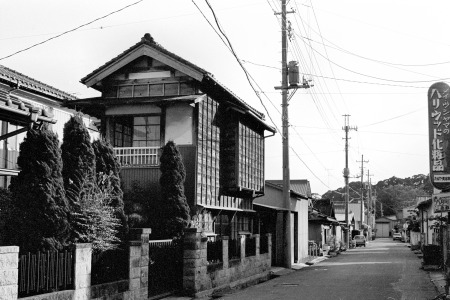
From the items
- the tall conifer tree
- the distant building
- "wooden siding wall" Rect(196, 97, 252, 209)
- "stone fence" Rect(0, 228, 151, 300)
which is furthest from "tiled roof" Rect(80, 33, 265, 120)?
"stone fence" Rect(0, 228, 151, 300)

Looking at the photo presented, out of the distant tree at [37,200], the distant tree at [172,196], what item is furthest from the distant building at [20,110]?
the distant tree at [172,196]

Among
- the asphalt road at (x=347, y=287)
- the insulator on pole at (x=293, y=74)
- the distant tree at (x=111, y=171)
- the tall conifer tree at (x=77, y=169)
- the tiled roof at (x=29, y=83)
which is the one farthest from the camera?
the insulator on pole at (x=293, y=74)

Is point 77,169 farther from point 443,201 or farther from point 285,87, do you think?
point 285,87

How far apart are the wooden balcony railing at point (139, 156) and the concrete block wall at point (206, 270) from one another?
13.2 ft

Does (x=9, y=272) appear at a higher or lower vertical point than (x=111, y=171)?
lower

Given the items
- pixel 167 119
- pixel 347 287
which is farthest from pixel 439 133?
pixel 167 119

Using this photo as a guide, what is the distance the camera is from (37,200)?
440 inches

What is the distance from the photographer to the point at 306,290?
1888 cm

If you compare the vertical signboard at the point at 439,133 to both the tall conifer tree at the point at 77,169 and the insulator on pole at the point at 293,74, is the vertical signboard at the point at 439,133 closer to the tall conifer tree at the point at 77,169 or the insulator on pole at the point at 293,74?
the insulator on pole at the point at 293,74

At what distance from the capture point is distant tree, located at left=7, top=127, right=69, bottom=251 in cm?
1109

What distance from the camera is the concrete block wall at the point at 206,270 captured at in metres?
16.6

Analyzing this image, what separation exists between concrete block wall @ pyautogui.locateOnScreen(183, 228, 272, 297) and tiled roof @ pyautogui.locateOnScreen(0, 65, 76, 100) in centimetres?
815

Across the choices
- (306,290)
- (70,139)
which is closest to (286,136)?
(306,290)

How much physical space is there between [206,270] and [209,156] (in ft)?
18.7
